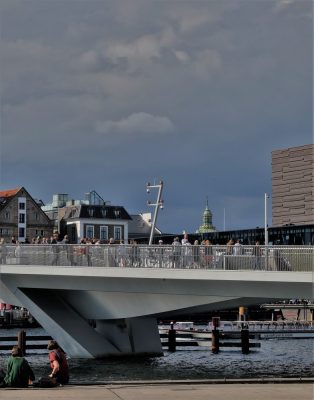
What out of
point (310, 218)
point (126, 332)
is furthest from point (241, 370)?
point (310, 218)

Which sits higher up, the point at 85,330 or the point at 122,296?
the point at 122,296

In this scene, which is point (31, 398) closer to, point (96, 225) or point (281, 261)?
point (281, 261)

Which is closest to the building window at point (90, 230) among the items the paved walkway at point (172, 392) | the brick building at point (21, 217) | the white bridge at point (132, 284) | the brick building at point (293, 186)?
the brick building at point (21, 217)

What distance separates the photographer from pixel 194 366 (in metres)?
47.2

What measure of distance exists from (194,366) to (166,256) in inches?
381

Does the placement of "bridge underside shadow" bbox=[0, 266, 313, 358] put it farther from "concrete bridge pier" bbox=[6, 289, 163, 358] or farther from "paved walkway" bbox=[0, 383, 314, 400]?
"paved walkway" bbox=[0, 383, 314, 400]

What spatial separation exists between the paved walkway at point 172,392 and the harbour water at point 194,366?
33.5ft

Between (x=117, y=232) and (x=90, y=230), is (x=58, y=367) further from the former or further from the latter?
(x=117, y=232)

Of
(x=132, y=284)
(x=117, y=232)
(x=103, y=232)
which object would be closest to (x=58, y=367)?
(x=132, y=284)

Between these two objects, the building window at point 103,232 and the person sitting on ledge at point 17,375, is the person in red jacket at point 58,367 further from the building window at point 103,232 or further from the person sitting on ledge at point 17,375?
the building window at point 103,232

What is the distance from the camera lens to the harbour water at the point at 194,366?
40.0m

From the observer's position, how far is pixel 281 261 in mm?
35688

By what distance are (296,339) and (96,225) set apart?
72907 mm

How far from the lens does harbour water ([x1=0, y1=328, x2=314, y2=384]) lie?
131 feet
